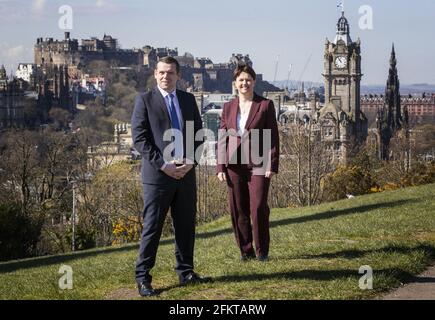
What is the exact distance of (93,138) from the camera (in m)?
80.1

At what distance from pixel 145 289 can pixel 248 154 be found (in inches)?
69.5

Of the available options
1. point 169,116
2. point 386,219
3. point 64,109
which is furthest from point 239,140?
point 64,109

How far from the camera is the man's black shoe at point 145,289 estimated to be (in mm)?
6613

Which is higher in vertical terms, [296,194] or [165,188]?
[165,188]

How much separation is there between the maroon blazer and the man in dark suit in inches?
39.3

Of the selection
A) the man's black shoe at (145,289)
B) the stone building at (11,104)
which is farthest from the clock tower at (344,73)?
the man's black shoe at (145,289)

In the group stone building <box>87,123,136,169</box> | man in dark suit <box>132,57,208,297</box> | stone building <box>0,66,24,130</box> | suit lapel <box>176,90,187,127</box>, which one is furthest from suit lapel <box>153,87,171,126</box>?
stone building <box>0,66,24,130</box>

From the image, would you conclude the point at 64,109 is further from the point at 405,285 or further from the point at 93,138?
the point at 405,285

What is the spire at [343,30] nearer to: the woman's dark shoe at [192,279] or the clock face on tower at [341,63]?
the clock face on tower at [341,63]

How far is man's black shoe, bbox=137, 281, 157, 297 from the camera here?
6.61 m

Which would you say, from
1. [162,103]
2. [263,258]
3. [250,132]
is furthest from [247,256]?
[162,103]

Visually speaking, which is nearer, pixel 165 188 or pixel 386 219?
pixel 165 188

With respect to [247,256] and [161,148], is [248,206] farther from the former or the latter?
[161,148]
